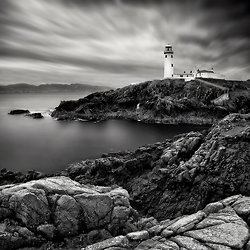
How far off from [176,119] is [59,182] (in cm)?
6664

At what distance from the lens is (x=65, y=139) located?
62.7m

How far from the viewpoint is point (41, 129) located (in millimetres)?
75188

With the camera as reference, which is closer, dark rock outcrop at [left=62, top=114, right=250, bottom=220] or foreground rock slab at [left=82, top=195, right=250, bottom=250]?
foreground rock slab at [left=82, top=195, right=250, bottom=250]

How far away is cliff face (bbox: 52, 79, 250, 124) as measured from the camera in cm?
8194

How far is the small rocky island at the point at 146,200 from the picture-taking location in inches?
520

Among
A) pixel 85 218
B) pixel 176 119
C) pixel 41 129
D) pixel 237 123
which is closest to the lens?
pixel 85 218

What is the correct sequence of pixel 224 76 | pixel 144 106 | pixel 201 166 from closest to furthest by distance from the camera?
pixel 201 166 < pixel 144 106 < pixel 224 76

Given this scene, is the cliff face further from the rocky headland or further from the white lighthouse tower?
the rocky headland

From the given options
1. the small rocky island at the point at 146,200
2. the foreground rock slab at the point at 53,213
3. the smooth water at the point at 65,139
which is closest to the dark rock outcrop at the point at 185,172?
the small rocky island at the point at 146,200

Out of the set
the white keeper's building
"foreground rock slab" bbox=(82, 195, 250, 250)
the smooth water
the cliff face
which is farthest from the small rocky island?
the white keeper's building

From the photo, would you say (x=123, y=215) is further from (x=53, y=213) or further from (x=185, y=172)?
(x=185, y=172)

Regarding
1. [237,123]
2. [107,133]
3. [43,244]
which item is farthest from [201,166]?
[107,133]

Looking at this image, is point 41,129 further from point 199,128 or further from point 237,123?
point 237,123

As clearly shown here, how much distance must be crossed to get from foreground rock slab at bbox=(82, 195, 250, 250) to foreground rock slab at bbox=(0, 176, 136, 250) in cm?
244
